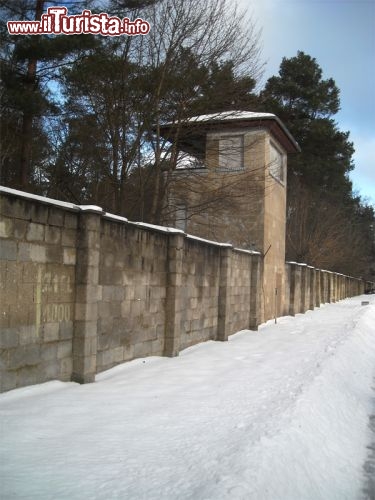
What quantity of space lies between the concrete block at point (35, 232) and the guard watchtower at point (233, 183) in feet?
30.3

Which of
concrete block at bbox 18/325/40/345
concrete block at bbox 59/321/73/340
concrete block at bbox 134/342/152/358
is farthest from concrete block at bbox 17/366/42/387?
concrete block at bbox 134/342/152/358

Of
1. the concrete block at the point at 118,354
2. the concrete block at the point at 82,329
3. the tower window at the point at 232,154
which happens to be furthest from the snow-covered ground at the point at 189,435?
the tower window at the point at 232,154

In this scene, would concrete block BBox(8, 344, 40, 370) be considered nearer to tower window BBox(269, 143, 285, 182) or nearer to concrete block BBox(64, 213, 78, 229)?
concrete block BBox(64, 213, 78, 229)

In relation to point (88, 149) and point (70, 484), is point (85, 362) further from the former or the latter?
point (88, 149)

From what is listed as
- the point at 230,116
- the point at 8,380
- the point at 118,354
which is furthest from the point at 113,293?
the point at 230,116

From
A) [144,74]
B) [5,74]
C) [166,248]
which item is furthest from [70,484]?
[144,74]

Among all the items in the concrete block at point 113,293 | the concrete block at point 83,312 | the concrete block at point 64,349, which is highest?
the concrete block at point 113,293

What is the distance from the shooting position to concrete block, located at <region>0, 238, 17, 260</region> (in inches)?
224

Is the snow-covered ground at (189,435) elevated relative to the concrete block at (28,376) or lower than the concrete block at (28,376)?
lower

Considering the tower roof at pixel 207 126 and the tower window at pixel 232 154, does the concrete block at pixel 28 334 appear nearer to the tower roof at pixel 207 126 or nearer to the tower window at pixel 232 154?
the tower roof at pixel 207 126

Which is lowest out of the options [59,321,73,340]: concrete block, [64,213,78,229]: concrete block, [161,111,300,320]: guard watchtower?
[59,321,73,340]: concrete block

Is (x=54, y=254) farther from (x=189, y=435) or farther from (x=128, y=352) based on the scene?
(x=189, y=435)

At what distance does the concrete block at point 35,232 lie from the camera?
611cm

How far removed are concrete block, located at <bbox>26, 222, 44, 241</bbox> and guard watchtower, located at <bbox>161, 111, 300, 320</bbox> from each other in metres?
9.22
